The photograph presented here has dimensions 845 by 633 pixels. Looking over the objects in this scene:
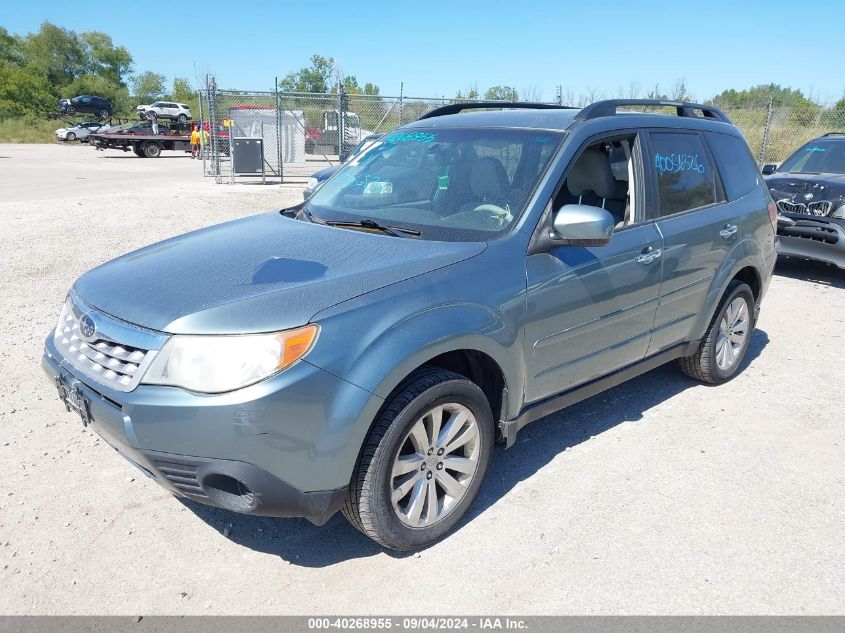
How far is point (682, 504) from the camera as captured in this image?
135 inches

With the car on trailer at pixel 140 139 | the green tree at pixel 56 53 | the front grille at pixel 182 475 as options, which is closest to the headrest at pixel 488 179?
the front grille at pixel 182 475

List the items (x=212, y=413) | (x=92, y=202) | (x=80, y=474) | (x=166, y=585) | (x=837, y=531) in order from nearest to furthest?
(x=212, y=413) → (x=166, y=585) → (x=837, y=531) → (x=80, y=474) → (x=92, y=202)

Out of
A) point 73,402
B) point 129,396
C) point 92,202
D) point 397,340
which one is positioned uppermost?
point 397,340

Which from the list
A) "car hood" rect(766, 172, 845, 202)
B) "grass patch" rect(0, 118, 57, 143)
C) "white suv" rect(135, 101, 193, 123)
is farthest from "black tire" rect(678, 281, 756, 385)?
"grass patch" rect(0, 118, 57, 143)

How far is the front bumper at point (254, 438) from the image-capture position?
7.83ft

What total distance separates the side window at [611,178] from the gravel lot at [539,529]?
1416 millimetres

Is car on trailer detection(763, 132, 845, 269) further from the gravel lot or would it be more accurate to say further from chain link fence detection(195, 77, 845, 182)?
chain link fence detection(195, 77, 845, 182)

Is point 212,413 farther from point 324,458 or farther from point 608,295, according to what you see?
point 608,295

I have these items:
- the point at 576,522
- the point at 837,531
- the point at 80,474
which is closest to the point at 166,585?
the point at 80,474

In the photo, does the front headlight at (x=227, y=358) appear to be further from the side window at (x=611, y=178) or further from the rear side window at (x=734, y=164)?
the rear side window at (x=734, y=164)

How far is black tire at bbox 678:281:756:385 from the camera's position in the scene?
479 centimetres

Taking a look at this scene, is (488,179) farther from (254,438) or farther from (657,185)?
(254,438)

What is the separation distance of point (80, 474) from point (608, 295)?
2983 mm
